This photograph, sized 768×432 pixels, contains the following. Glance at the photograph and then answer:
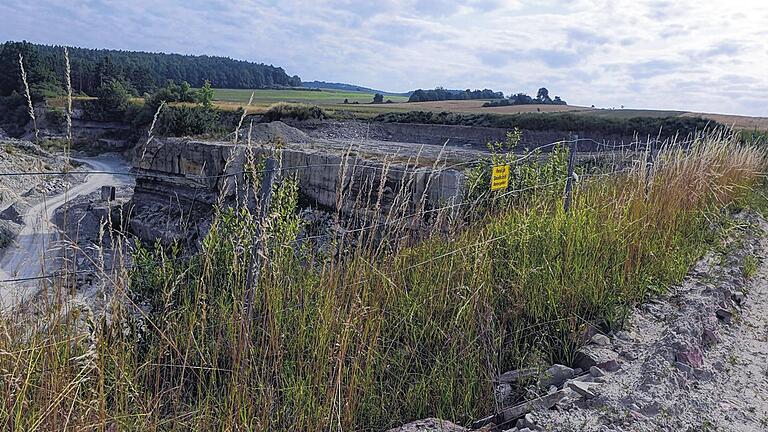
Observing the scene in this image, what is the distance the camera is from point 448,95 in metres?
76.1

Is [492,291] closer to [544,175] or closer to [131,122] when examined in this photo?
[544,175]

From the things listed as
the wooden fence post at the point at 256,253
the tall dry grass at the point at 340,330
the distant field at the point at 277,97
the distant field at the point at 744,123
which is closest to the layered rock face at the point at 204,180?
the tall dry grass at the point at 340,330

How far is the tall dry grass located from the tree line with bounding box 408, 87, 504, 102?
2776 inches

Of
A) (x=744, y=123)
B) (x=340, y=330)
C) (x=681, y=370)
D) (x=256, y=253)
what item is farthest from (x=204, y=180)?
(x=744, y=123)

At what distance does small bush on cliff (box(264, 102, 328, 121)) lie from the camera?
40.8m

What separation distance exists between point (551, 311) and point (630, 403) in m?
0.87

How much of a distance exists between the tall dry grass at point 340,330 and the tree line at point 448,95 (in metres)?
70.5

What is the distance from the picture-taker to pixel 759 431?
2.68 metres

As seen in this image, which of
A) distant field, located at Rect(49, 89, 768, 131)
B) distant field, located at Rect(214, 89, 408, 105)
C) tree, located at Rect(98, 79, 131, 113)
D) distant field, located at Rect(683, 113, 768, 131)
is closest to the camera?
distant field, located at Rect(683, 113, 768, 131)

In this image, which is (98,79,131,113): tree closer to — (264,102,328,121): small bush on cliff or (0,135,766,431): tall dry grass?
(264,102,328,121): small bush on cliff

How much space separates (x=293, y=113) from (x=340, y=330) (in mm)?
39547

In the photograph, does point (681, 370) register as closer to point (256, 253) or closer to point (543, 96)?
point (256, 253)

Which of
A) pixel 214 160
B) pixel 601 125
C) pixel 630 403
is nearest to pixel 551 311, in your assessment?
pixel 630 403

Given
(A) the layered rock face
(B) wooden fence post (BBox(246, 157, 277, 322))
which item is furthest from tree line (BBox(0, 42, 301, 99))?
(B) wooden fence post (BBox(246, 157, 277, 322))
